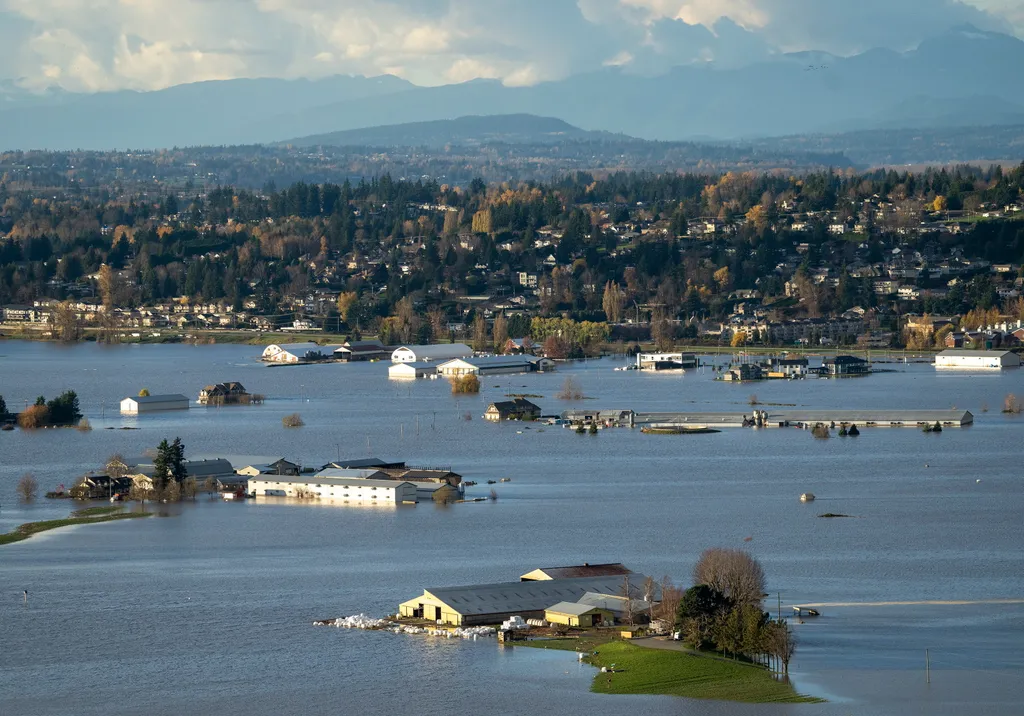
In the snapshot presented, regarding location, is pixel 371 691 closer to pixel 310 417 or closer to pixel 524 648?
pixel 524 648

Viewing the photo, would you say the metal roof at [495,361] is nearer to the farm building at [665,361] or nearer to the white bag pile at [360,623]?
the farm building at [665,361]

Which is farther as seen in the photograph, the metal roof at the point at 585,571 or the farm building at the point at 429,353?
the farm building at the point at 429,353

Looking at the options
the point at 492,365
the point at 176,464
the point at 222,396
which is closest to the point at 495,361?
the point at 492,365

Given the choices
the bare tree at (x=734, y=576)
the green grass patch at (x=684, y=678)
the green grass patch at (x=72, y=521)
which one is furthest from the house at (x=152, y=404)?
the green grass patch at (x=684, y=678)

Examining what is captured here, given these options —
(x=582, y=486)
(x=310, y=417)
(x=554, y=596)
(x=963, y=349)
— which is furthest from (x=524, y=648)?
(x=963, y=349)

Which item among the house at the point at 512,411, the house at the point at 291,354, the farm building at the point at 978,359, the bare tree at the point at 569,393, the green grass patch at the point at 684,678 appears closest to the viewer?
the green grass patch at the point at 684,678

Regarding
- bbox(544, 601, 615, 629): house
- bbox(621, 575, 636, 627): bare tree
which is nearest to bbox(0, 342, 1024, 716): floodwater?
bbox(544, 601, 615, 629): house

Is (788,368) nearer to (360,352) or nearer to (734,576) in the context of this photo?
(360,352)
